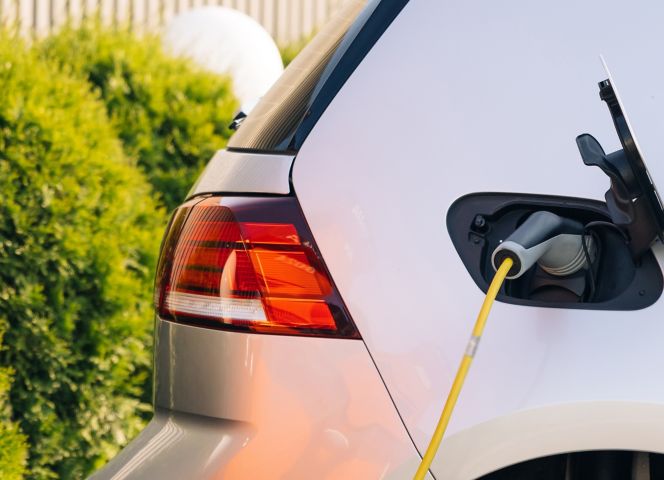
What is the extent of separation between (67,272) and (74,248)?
11cm

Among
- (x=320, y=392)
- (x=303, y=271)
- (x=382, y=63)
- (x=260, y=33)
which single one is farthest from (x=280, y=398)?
(x=260, y=33)

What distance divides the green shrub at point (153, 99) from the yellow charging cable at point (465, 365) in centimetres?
341

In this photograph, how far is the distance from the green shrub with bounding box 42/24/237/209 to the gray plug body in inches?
132

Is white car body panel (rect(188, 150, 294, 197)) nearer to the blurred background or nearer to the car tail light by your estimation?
the car tail light

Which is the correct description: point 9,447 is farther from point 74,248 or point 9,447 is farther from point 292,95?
point 292,95

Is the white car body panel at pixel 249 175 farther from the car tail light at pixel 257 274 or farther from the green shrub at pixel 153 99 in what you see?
the green shrub at pixel 153 99

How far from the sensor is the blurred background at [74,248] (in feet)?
13.3

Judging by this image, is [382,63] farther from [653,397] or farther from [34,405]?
[34,405]

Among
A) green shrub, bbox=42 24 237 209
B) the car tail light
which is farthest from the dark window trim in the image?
green shrub, bbox=42 24 237 209

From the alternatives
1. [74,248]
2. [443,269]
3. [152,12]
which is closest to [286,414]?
[443,269]

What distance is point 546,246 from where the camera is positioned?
1.83m

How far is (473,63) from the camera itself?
1.92 meters

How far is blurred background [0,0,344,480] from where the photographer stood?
4.05m

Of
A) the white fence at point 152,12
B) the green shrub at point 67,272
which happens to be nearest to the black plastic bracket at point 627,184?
the green shrub at point 67,272
